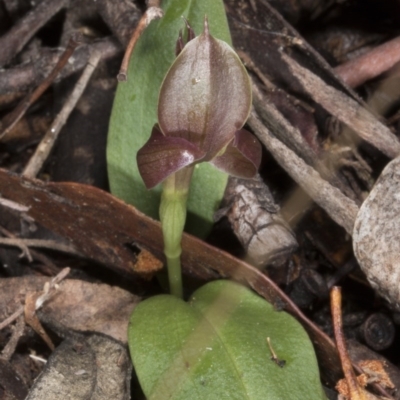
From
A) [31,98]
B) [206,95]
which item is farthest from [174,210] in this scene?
[31,98]

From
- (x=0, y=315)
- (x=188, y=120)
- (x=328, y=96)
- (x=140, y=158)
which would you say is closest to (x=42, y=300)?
(x=0, y=315)

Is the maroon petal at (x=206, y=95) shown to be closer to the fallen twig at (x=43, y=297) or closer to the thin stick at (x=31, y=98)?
the fallen twig at (x=43, y=297)

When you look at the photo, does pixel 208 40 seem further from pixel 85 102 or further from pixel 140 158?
pixel 85 102

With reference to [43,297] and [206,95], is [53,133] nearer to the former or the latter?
[43,297]

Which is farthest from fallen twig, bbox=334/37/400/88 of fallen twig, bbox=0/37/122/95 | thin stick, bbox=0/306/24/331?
thin stick, bbox=0/306/24/331

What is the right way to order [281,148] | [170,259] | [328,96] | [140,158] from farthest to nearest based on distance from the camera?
[328,96], [281,148], [170,259], [140,158]

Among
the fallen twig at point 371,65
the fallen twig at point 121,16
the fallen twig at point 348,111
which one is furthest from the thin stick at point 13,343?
the fallen twig at point 371,65
